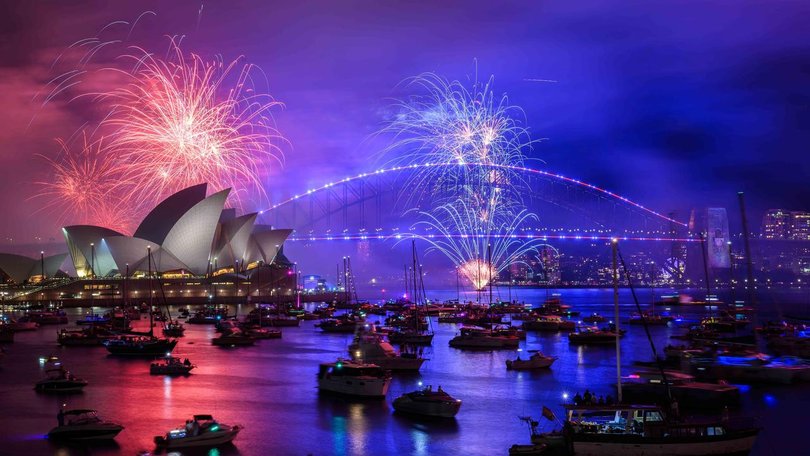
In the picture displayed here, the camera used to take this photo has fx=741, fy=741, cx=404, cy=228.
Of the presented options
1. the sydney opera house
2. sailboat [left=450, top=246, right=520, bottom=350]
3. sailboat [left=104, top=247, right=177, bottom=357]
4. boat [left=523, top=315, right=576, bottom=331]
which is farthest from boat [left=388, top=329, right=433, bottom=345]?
the sydney opera house

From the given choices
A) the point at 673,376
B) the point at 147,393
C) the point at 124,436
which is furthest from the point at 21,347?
the point at 673,376

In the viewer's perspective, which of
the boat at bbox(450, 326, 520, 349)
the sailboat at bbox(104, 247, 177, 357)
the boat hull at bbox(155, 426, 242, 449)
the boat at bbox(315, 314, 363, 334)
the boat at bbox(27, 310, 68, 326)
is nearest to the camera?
the boat hull at bbox(155, 426, 242, 449)

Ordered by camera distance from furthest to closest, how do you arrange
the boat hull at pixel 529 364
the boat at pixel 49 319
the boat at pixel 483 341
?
the boat at pixel 49 319
the boat at pixel 483 341
the boat hull at pixel 529 364

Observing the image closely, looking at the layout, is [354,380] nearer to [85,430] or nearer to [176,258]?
[85,430]

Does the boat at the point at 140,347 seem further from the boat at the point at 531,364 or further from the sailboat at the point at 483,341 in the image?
the boat at the point at 531,364

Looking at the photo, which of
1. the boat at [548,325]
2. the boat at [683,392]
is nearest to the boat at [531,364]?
the boat at [683,392]

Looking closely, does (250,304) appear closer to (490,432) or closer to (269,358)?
(269,358)

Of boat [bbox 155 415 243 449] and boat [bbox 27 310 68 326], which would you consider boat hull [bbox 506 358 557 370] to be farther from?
boat [bbox 27 310 68 326]
